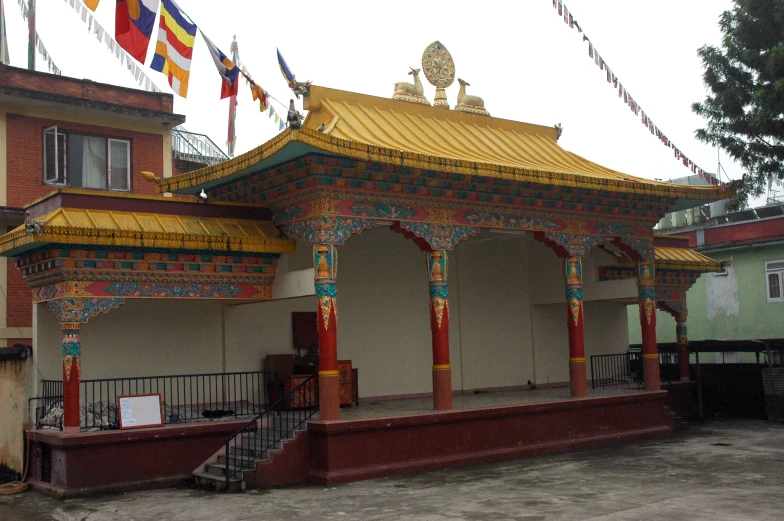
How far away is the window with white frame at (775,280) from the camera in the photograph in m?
26.0

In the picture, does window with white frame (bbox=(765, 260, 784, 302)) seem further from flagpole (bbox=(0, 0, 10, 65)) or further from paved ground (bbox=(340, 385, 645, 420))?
flagpole (bbox=(0, 0, 10, 65))

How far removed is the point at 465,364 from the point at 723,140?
374 inches

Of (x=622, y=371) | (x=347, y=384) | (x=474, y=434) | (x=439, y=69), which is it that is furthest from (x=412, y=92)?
(x=622, y=371)

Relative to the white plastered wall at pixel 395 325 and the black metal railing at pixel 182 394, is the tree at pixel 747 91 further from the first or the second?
the black metal railing at pixel 182 394

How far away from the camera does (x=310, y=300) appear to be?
1678 centimetres

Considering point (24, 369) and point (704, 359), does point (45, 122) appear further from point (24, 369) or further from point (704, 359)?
point (704, 359)

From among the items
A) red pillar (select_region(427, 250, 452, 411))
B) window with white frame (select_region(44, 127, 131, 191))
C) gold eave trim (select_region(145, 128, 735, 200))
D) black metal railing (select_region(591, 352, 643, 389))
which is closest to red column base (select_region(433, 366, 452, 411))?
red pillar (select_region(427, 250, 452, 411))

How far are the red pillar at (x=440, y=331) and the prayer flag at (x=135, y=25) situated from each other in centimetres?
558

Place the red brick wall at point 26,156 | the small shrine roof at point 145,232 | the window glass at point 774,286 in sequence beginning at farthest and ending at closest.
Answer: the window glass at point 774,286 < the red brick wall at point 26,156 < the small shrine roof at point 145,232

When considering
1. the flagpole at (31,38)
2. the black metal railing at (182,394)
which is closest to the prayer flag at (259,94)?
the black metal railing at (182,394)

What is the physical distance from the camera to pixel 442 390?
14453 mm

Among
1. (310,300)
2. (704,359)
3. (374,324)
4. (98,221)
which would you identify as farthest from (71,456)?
(704,359)

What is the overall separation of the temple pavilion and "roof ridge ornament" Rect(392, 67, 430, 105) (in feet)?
0.73

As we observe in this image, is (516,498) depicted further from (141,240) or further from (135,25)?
(135,25)
